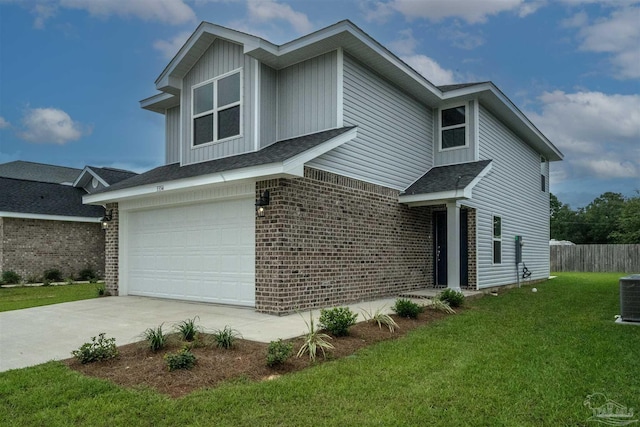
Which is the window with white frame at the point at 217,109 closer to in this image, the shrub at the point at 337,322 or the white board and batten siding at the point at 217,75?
the white board and batten siding at the point at 217,75

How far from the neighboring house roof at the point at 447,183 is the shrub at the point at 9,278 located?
14.7 m

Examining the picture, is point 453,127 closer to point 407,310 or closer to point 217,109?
point 217,109

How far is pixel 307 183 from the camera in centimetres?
878

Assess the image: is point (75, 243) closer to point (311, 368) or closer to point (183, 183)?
point (183, 183)

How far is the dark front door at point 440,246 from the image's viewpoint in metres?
12.9

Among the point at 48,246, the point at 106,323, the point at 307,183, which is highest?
the point at 307,183

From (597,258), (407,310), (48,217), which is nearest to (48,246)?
(48,217)

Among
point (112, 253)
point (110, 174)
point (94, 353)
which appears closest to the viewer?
point (94, 353)

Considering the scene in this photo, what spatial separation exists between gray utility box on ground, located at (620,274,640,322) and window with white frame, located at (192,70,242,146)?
8108 millimetres

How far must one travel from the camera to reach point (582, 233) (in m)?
45.8

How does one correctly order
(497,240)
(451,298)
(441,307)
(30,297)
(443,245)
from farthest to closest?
1. (497,240)
2. (443,245)
3. (30,297)
4. (451,298)
5. (441,307)

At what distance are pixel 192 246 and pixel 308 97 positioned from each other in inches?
171

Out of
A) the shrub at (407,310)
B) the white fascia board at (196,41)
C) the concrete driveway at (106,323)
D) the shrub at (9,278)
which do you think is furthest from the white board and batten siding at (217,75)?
the shrub at (9,278)

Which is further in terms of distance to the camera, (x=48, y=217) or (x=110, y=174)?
(x=110, y=174)
